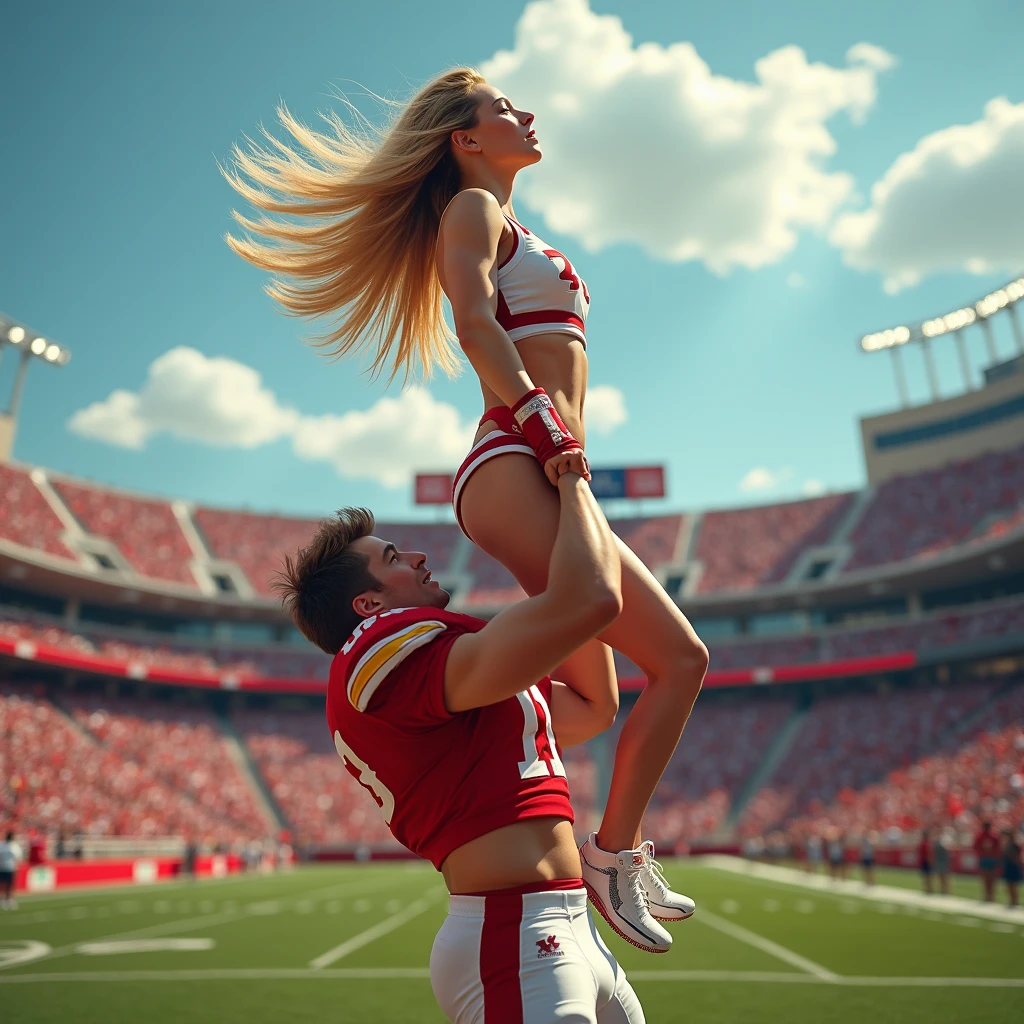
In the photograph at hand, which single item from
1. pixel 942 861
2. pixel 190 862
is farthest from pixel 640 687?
pixel 190 862

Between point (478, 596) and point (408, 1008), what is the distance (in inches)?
1503

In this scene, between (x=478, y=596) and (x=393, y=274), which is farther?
(x=478, y=596)

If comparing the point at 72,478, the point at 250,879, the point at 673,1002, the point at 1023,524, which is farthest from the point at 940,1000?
the point at 72,478

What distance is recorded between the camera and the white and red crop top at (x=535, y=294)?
257cm

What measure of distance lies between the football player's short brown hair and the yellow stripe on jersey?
0.33 m

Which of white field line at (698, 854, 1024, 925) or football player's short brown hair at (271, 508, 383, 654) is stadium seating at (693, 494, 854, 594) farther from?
football player's short brown hair at (271, 508, 383, 654)

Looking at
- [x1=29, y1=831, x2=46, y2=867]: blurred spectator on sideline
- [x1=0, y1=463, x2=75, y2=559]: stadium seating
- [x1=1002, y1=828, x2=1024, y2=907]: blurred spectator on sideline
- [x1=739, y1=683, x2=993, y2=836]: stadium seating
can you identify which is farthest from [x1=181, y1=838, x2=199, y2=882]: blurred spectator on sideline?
[x1=1002, y1=828, x2=1024, y2=907]: blurred spectator on sideline

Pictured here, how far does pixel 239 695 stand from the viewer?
4244cm

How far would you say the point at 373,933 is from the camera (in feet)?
42.4

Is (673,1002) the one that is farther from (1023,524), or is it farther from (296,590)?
(1023,524)

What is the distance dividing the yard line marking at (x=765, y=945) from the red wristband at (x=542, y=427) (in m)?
8.16

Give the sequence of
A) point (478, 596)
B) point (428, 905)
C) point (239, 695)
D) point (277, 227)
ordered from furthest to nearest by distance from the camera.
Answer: point (478, 596) → point (239, 695) → point (428, 905) → point (277, 227)

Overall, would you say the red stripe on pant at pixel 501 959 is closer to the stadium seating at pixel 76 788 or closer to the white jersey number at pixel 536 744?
the white jersey number at pixel 536 744

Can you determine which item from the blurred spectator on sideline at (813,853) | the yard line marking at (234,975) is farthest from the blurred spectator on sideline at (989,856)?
the yard line marking at (234,975)
